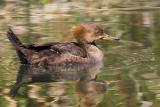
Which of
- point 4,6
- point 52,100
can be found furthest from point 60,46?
point 4,6

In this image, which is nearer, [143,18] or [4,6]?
[143,18]

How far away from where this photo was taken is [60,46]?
9.55 metres

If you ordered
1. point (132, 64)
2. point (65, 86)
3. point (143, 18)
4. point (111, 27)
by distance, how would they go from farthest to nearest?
point (143, 18) → point (111, 27) → point (132, 64) → point (65, 86)

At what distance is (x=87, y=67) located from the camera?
31.3 ft

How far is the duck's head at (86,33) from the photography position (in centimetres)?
1020

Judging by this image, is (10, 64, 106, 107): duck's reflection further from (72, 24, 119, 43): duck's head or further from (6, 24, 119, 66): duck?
(72, 24, 119, 43): duck's head

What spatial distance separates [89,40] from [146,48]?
2.85 ft

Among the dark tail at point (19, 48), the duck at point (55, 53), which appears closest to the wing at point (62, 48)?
the duck at point (55, 53)

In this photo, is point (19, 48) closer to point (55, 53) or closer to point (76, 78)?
point (55, 53)

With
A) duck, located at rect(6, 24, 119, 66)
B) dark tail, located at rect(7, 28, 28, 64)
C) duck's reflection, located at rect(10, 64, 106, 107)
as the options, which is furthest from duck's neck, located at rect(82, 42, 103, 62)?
dark tail, located at rect(7, 28, 28, 64)

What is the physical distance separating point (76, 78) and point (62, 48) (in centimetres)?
100

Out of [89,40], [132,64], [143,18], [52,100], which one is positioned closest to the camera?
[52,100]

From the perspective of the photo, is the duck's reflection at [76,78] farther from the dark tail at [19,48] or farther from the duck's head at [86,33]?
the duck's head at [86,33]

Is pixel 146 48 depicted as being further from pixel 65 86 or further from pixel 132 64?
pixel 65 86
